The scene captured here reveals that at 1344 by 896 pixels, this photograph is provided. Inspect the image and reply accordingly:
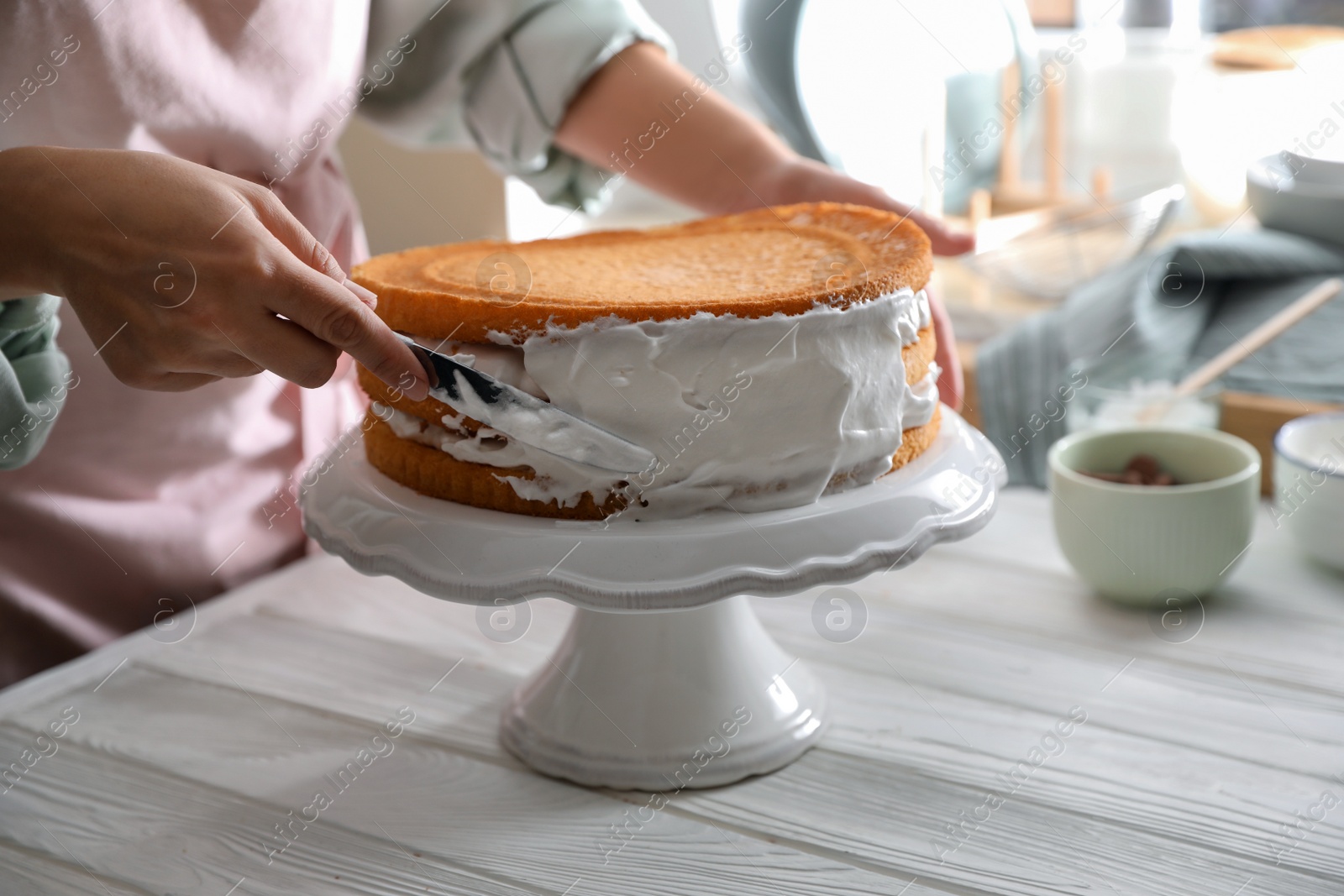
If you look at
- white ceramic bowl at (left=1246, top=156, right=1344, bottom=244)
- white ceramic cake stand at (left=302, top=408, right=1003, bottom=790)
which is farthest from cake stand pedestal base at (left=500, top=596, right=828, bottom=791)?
white ceramic bowl at (left=1246, top=156, right=1344, bottom=244)

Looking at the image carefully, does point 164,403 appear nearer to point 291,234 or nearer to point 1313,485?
point 291,234

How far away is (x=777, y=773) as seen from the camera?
58cm

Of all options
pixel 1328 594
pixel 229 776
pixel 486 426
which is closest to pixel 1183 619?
pixel 1328 594

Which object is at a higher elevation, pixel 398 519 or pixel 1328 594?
pixel 398 519

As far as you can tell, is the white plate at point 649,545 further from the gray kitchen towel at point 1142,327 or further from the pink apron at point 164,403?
the gray kitchen towel at point 1142,327

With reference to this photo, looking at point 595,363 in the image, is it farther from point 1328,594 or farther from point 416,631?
point 1328,594

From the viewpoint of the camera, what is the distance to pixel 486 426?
0.52 m

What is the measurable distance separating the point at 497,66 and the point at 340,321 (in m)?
0.44

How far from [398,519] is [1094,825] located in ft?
1.15

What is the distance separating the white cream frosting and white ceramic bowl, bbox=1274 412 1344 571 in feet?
1.26

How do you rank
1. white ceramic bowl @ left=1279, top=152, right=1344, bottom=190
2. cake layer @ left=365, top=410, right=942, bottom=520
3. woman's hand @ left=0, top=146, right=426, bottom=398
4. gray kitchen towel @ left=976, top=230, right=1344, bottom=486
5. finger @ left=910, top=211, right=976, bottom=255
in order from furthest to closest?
white ceramic bowl @ left=1279, top=152, right=1344, bottom=190 < gray kitchen towel @ left=976, top=230, right=1344, bottom=486 < finger @ left=910, top=211, right=976, bottom=255 < cake layer @ left=365, top=410, right=942, bottom=520 < woman's hand @ left=0, top=146, right=426, bottom=398

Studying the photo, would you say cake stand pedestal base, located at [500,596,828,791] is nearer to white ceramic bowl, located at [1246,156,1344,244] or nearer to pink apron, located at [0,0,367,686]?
pink apron, located at [0,0,367,686]

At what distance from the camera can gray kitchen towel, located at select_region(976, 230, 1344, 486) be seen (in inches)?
45.2

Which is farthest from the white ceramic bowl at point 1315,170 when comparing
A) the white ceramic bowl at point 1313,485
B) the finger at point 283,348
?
the finger at point 283,348
